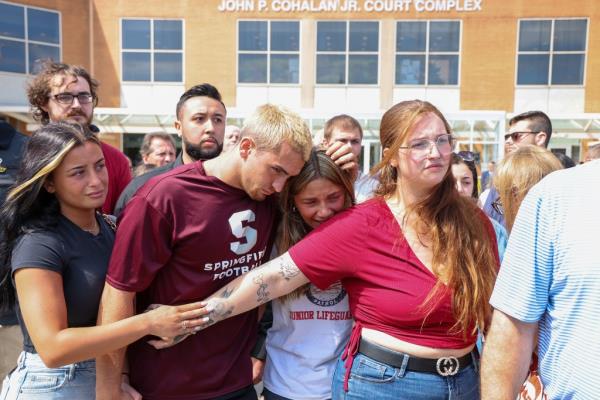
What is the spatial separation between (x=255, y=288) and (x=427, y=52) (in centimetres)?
1705

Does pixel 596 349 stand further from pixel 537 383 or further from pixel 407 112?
pixel 407 112

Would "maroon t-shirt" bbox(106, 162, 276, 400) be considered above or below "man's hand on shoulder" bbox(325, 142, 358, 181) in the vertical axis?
below

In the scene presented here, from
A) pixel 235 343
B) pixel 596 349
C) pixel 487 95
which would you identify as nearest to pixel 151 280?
pixel 235 343

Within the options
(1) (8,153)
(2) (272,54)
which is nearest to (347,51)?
(2) (272,54)

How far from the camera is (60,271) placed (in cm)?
166

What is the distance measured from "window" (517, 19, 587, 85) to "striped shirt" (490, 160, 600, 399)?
17.8 metres

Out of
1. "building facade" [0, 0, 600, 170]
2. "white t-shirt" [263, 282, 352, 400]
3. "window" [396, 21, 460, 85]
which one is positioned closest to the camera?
"white t-shirt" [263, 282, 352, 400]

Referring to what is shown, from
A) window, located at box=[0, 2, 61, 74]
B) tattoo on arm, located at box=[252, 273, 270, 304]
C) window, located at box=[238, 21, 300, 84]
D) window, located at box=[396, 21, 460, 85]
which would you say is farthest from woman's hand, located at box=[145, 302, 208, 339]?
window, located at box=[0, 2, 61, 74]

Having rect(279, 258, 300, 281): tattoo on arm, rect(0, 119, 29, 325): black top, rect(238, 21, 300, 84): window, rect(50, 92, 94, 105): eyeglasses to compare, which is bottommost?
rect(279, 258, 300, 281): tattoo on arm

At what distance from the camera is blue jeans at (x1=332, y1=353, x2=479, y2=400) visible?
169 cm

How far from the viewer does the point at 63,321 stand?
5.31 feet

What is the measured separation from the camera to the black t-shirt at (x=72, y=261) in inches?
64.2

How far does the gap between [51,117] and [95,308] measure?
1.70 meters

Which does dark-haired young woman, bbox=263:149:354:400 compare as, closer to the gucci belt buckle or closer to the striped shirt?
the gucci belt buckle
